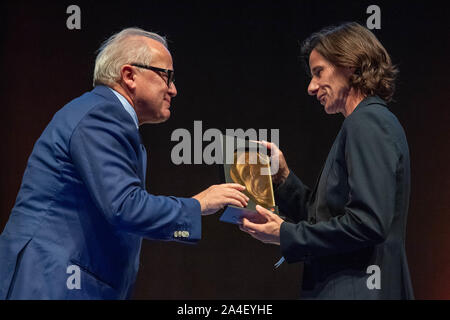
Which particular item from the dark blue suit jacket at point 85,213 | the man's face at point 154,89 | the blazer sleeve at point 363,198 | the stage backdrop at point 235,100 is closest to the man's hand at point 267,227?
the blazer sleeve at point 363,198

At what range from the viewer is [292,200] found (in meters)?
2.19

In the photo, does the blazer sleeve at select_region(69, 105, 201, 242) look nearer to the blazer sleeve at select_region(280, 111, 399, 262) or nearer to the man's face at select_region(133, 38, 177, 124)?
the man's face at select_region(133, 38, 177, 124)

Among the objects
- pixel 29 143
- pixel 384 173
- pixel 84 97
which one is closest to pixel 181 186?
pixel 29 143

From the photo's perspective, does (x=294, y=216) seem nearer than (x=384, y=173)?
No

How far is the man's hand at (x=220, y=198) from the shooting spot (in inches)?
69.0

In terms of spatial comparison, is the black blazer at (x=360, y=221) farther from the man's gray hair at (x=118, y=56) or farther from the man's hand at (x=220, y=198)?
the man's gray hair at (x=118, y=56)

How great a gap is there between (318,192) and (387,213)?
282 mm

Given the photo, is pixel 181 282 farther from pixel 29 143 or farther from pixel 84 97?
pixel 84 97

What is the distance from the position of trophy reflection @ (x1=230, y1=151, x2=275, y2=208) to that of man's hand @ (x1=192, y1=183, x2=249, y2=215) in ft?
0.32

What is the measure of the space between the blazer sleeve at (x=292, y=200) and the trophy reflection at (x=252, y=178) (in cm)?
23

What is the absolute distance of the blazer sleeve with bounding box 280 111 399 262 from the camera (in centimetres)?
154

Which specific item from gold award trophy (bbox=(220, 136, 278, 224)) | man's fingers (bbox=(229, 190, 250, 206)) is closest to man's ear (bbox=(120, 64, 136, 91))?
gold award trophy (bbox=(220, 136, 278, 224))

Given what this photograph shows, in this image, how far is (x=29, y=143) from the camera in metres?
3.15

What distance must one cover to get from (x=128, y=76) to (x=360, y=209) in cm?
97
